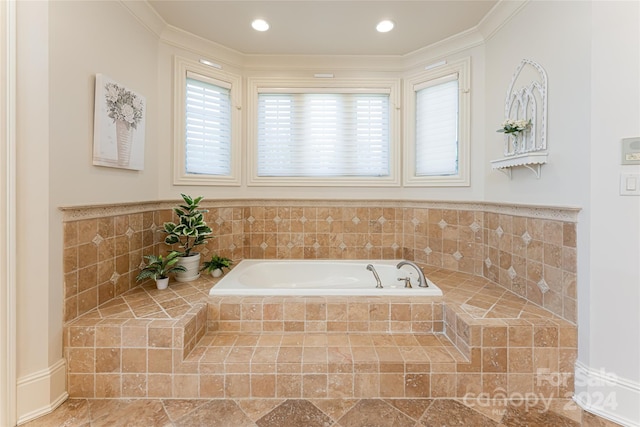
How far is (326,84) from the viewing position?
278 cm

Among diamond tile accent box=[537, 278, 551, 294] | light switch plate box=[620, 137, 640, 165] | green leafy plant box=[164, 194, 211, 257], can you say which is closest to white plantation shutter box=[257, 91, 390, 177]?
green leafy plant box=[164, 194, 211, 257]

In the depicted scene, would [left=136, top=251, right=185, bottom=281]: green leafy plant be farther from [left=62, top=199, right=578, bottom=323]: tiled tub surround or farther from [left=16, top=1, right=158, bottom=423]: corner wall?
[left=16, top=1, right=158, bottom=423]: corner wall

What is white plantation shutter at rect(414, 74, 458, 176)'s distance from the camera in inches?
100

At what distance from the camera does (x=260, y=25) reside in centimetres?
227

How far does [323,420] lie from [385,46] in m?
3.03

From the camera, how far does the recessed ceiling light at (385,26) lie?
7.29 ft

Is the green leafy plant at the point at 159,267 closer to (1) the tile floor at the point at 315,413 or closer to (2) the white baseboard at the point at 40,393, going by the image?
(2) the white baseboard at the point at 40,393

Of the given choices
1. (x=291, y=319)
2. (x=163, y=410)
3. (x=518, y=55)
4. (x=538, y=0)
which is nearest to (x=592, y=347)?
(x=291, y=319)

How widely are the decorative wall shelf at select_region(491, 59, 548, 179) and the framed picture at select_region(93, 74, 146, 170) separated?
109 inches

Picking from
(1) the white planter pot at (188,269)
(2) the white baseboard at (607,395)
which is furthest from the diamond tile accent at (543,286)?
(1) the white planter pot at (188,269)

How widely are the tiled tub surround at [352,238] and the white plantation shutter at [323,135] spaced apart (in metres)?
0.39

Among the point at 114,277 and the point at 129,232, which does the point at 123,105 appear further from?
the point at 114,277

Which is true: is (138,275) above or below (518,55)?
below

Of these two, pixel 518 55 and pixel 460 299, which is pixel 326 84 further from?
pixel 460 299
